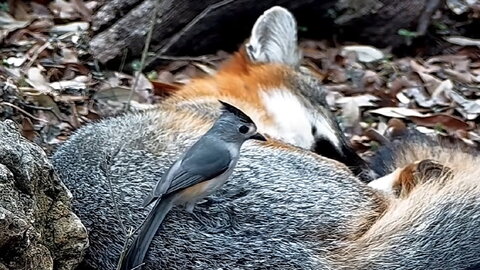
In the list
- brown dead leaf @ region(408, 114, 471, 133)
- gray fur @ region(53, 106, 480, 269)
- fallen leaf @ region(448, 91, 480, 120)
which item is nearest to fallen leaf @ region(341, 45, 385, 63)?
fallen leaf @ region(448, 91, 480, 120)

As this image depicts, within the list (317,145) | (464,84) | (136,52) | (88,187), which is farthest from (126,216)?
(464,84)

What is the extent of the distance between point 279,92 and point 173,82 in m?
1.19

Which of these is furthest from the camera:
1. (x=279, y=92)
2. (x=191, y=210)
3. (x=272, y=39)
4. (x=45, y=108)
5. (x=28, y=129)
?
(x=272, y=39)

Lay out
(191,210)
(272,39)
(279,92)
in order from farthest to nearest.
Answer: (272,39) → (279,92) → (191,210)

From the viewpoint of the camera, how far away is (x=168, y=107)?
15.6 feet

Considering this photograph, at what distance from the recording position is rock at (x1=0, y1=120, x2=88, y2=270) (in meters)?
2.79

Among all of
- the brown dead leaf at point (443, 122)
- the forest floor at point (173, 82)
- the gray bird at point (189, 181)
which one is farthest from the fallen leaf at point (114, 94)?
the gray bird at point (189, 181)

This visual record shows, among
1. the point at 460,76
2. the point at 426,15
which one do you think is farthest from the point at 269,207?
the point at 426,15

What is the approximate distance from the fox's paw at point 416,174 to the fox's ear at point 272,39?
A: 1427 millimetres

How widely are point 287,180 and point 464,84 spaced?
3395mm

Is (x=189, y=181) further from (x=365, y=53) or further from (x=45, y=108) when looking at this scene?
(x=365, y=53)

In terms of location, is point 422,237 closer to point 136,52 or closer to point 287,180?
point 287,180

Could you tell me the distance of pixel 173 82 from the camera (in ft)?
21.0

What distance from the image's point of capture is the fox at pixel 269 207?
11.0 ft
